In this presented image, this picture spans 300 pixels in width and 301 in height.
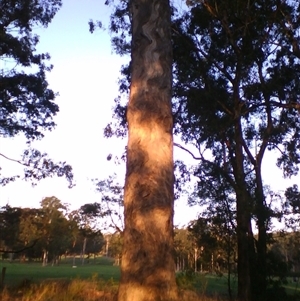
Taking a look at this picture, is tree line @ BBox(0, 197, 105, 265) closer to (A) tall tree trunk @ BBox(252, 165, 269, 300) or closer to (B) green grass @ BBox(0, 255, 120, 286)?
(B) green grass @ BBox(0, 255, 120, 286)

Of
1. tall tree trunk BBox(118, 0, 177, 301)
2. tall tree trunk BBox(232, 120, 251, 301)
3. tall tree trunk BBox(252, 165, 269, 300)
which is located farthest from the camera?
tall tree trunk BBox(252, 165, 269, 300)

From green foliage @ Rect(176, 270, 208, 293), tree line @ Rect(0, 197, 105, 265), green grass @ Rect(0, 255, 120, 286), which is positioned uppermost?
tree line @ Rect(0, 197, 105, 265)

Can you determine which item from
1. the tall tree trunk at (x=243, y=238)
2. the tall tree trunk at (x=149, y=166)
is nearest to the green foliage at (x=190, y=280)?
the tall tree trunk at (x=243, y=238)

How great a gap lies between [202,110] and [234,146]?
1962 mm

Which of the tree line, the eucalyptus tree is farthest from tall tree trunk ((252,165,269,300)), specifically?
the tree line

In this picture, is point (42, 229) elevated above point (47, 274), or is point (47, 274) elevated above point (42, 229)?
point (42, 229)

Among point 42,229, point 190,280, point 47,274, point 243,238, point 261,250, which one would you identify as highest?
point 42,229

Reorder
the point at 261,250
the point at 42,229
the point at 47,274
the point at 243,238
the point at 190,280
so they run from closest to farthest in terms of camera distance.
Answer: the point at 190,280 < the point at 243,238 < the point at 261,250 < the point at 47,274 < the point at 42,229

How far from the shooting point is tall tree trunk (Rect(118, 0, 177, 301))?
8.00 ft

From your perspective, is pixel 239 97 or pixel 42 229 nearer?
pixel 239 97

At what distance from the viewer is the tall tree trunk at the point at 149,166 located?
2.44 m

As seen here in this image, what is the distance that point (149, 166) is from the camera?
8.73 ft

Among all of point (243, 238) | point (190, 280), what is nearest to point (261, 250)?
point (243, 238)

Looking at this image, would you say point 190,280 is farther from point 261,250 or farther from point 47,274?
point 47,274
